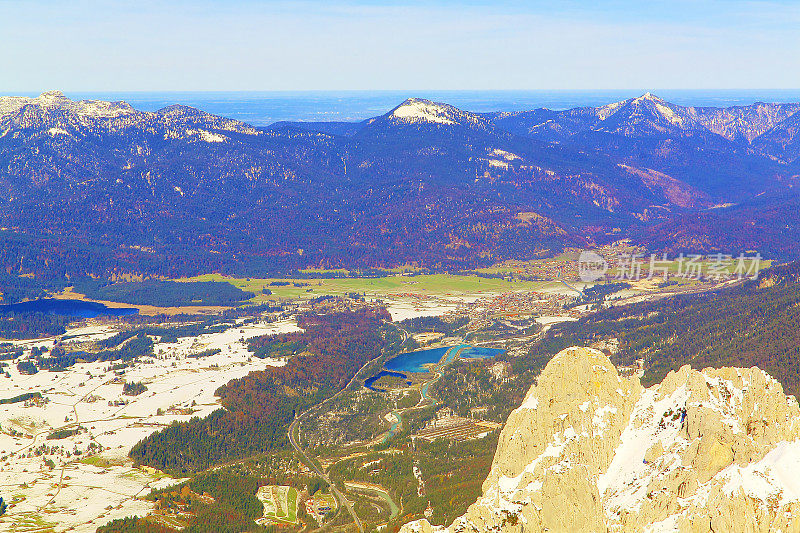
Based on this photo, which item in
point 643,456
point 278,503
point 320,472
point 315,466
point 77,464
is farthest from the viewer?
point 77,464

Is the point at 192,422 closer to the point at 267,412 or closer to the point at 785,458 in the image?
the point at 267,412

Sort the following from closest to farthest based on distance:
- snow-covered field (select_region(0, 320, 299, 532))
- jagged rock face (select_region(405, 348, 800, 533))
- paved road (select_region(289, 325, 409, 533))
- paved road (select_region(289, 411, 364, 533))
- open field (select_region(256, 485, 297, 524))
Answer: jagged rock face (select_region(405, 348, 800, 533)) < paved road (select_region(289, 411, 364, 533)) < paved road (select_region(289, 325, 409, 533)) < open field (select_region(256, 485, 297, 524)) < snow-covered field (select_region(0, 320, 299, 532))

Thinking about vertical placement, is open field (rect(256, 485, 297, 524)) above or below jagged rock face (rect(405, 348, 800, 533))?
below

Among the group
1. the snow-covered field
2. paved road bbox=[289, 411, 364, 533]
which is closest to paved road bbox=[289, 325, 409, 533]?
paved road bbox=[289, 411, 364, 533]

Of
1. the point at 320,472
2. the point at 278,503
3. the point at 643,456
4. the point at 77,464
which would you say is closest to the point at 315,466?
the point at 320,472

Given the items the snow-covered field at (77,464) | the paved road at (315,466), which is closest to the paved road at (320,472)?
the paved road at (315,466)

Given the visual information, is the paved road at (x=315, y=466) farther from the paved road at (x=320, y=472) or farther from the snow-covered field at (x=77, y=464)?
the snow-covered field at (x=77, y=464)

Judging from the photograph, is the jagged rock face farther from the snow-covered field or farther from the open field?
the snow-covered field

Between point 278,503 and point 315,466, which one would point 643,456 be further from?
point 315,466
